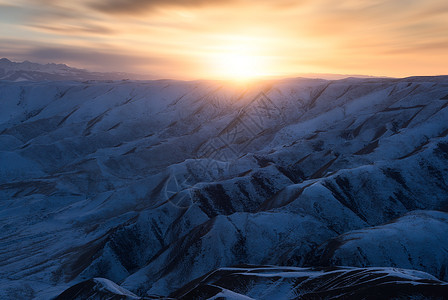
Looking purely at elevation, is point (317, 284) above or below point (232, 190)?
above

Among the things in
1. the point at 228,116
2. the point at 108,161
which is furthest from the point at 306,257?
the point at 228,116

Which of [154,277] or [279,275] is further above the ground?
[279,275]

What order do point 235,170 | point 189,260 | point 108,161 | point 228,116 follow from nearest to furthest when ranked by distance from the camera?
point 189,260 → point 235,170 → point 108,161 → point 228,116

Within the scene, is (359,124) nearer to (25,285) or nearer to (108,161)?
(108,161)

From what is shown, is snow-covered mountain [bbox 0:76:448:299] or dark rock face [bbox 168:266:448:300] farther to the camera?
snow-covered mountain [bbox 0:76:448:299]

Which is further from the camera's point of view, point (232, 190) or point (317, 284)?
point (232, 190)

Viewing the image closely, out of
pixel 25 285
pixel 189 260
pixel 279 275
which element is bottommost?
pixel 25 285

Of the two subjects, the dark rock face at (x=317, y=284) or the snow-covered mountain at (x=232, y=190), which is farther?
Answer: the snow-covered mountain at (x=232, y=190)

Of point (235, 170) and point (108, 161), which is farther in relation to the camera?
point (108, 161)
